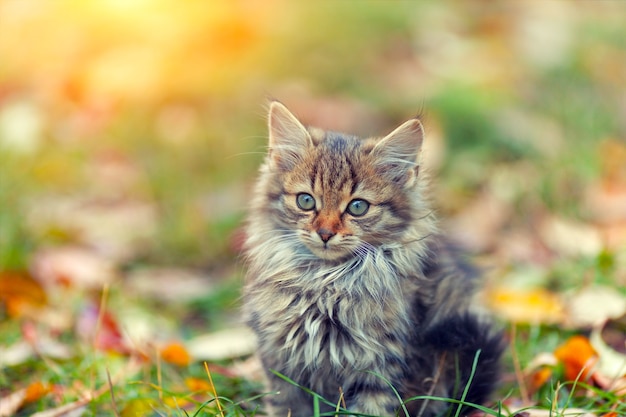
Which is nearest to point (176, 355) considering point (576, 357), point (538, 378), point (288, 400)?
point (288, 400)

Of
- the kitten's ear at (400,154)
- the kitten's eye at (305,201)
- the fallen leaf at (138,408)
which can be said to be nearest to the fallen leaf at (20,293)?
the fallen leaf at (138,408)

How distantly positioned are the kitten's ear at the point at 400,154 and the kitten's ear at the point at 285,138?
29 cm

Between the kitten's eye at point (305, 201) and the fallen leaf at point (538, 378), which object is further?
the fallen leaf at point (538, 378)

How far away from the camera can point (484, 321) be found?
3084 millimetres

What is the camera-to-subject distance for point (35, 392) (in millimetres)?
3033

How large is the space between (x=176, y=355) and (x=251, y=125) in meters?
2.95

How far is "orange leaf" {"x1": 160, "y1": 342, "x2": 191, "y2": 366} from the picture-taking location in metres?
3.48

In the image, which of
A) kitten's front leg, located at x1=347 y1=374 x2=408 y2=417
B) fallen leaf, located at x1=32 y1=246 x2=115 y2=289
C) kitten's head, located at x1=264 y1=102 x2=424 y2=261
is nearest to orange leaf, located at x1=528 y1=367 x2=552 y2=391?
kitten's front leg, located at x1=347 y1=374 x2=408 y2=417

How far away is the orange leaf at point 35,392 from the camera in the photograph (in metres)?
3.02

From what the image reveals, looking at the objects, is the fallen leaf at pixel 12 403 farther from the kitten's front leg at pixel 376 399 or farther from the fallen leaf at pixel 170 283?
the fallen leaf at pixel 170 283

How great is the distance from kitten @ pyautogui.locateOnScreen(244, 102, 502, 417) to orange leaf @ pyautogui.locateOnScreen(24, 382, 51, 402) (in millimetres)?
889

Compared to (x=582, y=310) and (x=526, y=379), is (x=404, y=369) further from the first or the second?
(x=582, y=310)

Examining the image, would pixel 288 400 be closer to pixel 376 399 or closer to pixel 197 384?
pixel 376 399

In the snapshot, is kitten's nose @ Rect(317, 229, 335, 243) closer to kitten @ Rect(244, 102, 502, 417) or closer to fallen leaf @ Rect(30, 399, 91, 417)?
kitten @ Rect(244, 102, 502, 417)
